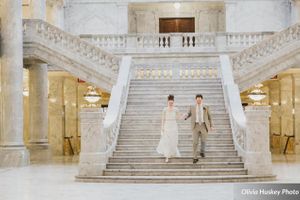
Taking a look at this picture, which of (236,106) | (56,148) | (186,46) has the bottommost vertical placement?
(56,148)

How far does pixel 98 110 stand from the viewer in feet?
58.9

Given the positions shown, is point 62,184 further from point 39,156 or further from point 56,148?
point 56,148

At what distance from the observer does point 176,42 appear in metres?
30.0

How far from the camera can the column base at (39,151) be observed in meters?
28.1

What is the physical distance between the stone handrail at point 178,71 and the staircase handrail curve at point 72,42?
1115mm

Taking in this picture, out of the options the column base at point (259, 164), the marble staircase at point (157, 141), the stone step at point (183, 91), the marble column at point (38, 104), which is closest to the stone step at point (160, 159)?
the marble staircase at point (157, 141)

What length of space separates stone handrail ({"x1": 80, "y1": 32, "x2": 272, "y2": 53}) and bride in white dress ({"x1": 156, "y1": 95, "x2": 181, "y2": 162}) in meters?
11.6

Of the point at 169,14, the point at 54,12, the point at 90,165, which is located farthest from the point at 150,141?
the point at 169,14

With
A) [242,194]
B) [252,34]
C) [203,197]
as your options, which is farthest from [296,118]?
[242,194]

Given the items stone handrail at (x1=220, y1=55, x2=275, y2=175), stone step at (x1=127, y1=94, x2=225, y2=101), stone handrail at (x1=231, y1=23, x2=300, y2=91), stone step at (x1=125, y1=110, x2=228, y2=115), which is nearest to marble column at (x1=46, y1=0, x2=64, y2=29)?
stone step at (x1=127, y1=94, x2=225, y2=101)

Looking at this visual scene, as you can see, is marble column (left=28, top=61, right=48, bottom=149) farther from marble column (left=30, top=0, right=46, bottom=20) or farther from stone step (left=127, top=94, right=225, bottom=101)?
stone step (left=127, top=94, right=225, bottom=101)

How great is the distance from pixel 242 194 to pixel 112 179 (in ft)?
26.2

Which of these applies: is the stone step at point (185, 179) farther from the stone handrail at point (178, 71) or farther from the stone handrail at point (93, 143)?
the stone handrail at point (178, 71)

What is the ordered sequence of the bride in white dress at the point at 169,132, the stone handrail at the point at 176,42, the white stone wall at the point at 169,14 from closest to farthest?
the bride in white dress at the point at 169,132
the stone handrail at the point at 176,42
the white stone wall at the point at 169,14
